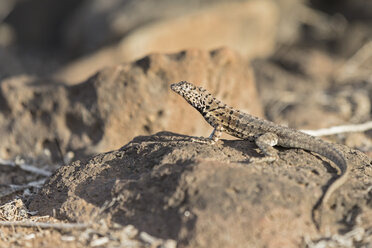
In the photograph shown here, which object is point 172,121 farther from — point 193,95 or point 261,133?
point 261,133

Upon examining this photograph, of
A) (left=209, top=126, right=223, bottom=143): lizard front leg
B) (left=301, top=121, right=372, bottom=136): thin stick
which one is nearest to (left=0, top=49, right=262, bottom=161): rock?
(left=301, top=121, right=372, bottom=136): thin stick

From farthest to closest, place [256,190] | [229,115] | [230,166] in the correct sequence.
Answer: [229,115] → [230,166] → [256,190]

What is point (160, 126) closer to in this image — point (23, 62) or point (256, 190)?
point (256, 190)

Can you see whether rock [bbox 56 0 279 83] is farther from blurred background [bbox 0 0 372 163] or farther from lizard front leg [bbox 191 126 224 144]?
lizard front leg [bbox 191 126 224 144]

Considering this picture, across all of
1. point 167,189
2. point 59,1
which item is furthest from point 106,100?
point 59,1

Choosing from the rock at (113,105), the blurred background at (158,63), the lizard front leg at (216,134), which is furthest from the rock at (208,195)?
the blurred background at (158,63)

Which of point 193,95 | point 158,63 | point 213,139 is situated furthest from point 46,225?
point 158,63
